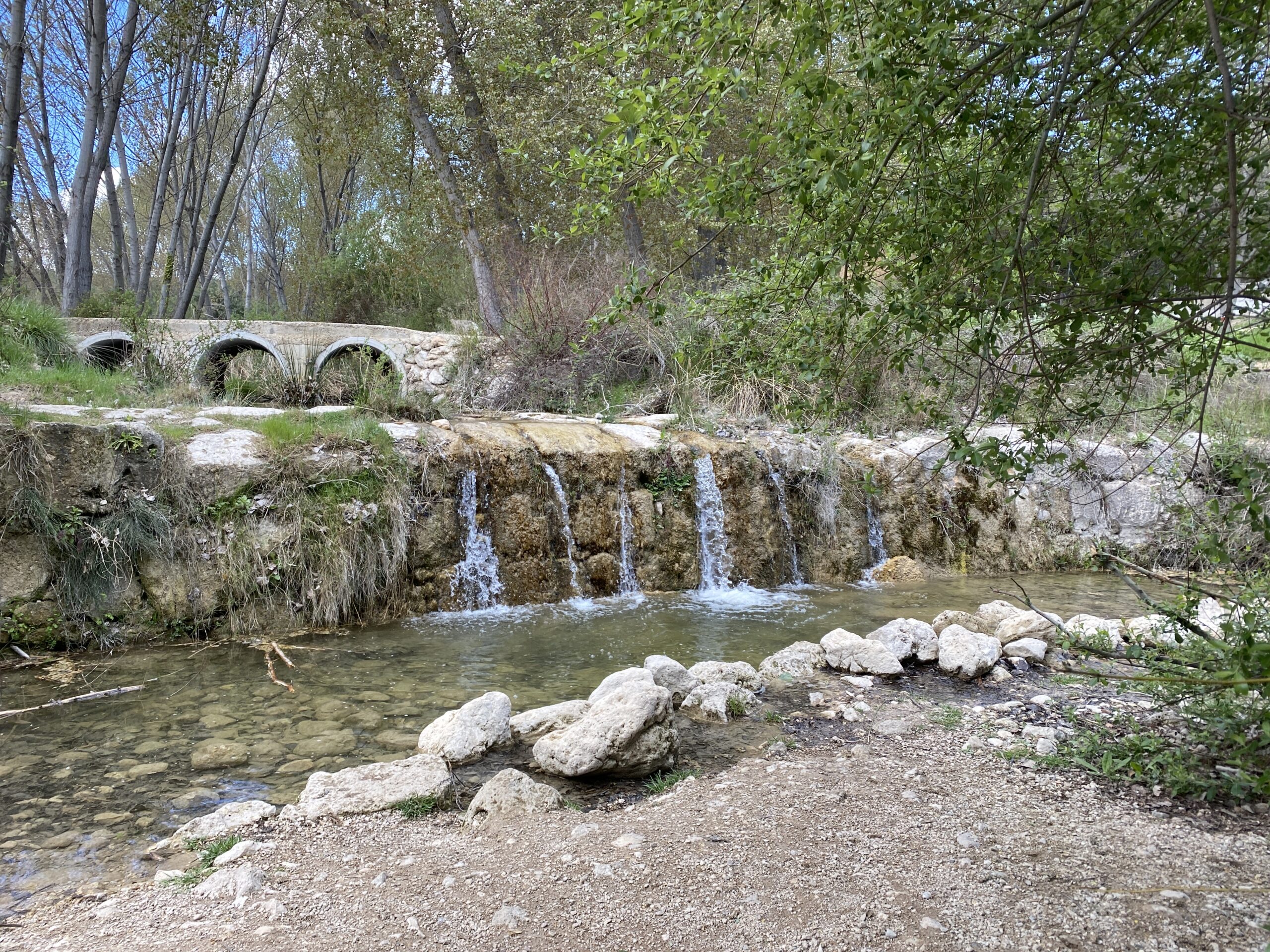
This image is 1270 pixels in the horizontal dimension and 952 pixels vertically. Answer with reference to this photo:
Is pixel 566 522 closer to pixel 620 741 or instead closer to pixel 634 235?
pixel 620 741

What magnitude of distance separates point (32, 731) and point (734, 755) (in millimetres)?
3440

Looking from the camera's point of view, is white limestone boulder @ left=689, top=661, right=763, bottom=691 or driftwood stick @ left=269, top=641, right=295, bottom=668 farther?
driftwood stick @ left=269, top=641, right=295, bottom=668

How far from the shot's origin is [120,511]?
520 cm

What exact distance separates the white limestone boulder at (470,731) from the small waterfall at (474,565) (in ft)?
9.36

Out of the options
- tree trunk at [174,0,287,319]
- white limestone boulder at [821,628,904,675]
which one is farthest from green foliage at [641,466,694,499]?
Answer: tree trunk at [174,0,287,319]

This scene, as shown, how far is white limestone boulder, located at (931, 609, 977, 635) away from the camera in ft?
16.0

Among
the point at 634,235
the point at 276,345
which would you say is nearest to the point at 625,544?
the point at 276,345

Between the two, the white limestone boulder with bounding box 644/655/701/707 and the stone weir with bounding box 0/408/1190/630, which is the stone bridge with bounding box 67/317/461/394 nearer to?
the stone weir with bounding box 0/408/1190/630

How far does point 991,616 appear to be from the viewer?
5277mm

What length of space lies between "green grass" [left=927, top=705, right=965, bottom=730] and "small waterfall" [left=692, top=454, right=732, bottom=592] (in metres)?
3.72

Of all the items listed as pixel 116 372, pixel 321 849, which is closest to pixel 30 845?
pixel 321 849

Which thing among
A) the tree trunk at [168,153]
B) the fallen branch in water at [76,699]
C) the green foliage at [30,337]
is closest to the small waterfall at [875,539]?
the fallen branch in water at [76,699]

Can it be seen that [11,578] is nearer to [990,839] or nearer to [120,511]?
[120,511]

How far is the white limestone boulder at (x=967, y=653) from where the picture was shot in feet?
13.8
